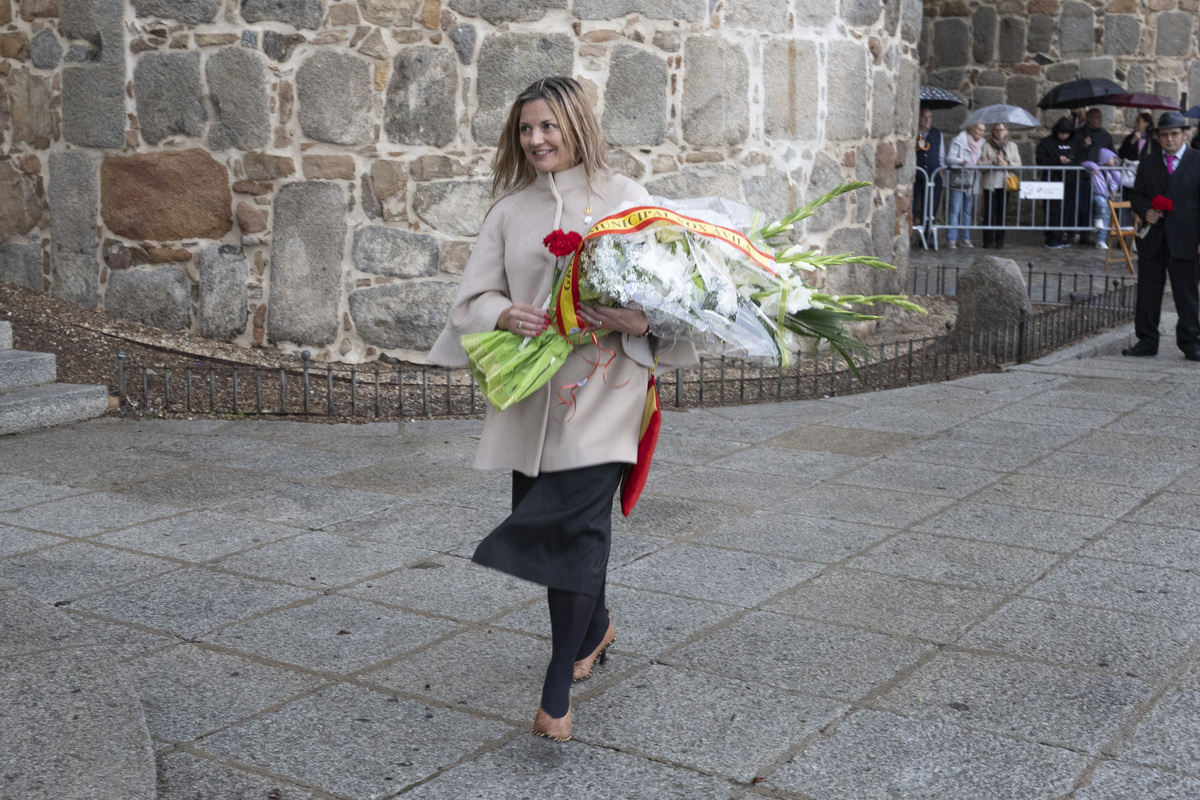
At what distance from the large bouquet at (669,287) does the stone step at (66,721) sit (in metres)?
1.22

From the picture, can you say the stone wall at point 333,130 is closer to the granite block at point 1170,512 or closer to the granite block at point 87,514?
the granite block at point 87,514

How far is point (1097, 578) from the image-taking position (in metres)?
4.61

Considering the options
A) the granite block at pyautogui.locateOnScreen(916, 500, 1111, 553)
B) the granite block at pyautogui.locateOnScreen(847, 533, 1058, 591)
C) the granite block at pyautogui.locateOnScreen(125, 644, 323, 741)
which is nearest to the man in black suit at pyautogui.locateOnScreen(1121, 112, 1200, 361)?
the granite block at pyautogui.locateOnScreen(916, 500, 1111, 553)

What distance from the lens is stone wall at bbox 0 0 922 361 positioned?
26.9 ft

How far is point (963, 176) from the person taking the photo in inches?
677

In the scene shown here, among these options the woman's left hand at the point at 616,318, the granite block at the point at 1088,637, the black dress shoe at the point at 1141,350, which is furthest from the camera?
the black dress shoe at the point at 1141,350

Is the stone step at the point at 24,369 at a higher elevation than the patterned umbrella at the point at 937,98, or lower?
A: lower

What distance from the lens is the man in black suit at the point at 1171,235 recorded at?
366 inches

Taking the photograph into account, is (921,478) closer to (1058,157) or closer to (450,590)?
(450,590)

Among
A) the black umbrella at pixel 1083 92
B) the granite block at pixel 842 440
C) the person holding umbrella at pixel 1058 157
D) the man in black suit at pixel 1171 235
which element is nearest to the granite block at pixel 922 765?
the granite block at pixel 842 440

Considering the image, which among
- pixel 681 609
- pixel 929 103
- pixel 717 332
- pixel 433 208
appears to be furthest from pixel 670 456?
pixel 929 103

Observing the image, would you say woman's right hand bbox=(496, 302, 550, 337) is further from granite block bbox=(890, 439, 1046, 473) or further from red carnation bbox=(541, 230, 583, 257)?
granite block bbox=(890, 439, 1046, 473)

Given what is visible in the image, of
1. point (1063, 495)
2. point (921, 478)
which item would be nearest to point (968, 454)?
point (921, 478)

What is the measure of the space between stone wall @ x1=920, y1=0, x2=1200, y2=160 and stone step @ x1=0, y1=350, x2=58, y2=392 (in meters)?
15.3
